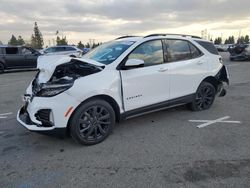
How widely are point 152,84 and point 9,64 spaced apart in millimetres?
12809

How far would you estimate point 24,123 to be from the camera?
151 inches

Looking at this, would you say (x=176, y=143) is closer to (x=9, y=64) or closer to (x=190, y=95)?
(x=190, y=95)

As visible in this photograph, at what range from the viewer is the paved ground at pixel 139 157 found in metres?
2.90

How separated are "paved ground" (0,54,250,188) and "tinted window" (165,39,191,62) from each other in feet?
4.20

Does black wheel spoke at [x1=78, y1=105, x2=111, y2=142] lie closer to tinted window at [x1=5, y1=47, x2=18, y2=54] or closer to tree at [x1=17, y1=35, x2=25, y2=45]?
tinted window at [x1=5, y1=47, x2=18, y2=54]

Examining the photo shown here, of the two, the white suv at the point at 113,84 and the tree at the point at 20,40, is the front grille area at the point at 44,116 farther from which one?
the tree at the point at 20,40

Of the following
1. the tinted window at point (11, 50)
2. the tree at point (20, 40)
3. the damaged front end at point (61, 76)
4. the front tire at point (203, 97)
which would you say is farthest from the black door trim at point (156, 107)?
the tree at point (20, 40)

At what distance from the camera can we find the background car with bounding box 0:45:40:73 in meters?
14.5

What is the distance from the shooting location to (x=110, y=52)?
4508 millimetres

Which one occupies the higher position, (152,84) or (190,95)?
(152,84)

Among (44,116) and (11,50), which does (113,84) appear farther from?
(11,50)

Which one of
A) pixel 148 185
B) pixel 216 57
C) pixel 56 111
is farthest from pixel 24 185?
pixel 216 57

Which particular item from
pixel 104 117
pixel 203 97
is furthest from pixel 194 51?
pixel 104 117

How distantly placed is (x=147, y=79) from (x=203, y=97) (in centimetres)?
189
